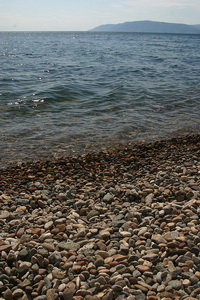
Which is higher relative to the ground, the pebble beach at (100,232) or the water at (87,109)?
the water at (87,109)

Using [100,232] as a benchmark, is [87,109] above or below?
above

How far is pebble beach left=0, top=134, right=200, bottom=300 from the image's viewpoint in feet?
11.5

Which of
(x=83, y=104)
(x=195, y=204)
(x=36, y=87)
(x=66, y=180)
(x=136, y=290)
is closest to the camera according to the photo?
(x=136, y=290)

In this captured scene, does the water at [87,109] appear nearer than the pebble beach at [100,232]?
No

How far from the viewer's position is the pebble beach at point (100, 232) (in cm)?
350

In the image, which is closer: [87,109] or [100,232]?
[100,232]

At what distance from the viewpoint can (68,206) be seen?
5.28 m

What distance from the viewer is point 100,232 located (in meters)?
4.45

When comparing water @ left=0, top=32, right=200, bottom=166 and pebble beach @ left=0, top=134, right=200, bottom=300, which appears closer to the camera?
pebble beach @ left=0, top=134, right=200, bottom=300

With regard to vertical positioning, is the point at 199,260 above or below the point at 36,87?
below

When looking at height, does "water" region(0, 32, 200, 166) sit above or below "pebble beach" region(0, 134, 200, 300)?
above

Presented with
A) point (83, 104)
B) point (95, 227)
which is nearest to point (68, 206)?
point (95, 227)

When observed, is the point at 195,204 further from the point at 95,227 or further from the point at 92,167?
the point at 92,167

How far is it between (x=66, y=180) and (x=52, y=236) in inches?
85.4
